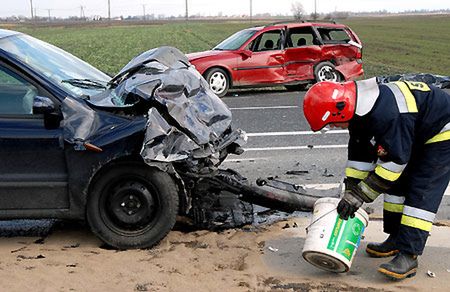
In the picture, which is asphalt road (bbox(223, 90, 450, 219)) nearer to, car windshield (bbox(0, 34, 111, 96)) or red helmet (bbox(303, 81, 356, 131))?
red helmet (bbox(303, 81, 356, 131))

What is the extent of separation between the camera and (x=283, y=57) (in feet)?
48.1

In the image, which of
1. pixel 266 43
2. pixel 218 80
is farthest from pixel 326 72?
pixel 218 80

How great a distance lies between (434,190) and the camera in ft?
13.9

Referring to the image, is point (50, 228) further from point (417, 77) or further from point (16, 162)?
point (417, 77)

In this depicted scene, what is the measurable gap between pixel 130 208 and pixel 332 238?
60.2 inches

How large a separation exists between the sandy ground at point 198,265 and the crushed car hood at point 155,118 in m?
0.70

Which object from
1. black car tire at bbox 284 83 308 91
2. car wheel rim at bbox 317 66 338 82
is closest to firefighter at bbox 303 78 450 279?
car wheel rim at bbox 317 66 338 82

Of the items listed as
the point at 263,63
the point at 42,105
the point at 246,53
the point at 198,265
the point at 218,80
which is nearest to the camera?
the point at 198,265

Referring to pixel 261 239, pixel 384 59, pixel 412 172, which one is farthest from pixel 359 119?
pixel 384 59

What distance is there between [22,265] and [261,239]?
177cm

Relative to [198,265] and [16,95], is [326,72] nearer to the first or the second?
[16,95]

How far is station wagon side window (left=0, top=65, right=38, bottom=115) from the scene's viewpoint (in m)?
4.84

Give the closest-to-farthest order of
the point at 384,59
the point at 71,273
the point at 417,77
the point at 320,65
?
the point at 71,273
the point at 417,77
the point at 320,65
the point at 384,59

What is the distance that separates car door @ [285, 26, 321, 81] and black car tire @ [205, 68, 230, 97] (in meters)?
1.48
